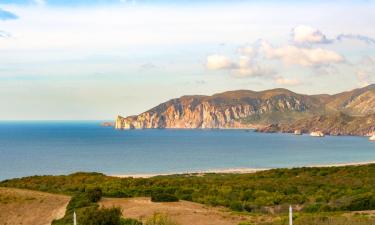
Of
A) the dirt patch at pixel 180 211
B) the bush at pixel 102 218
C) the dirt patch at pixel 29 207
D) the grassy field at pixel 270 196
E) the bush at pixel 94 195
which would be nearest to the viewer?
the bush at pixel 102 218

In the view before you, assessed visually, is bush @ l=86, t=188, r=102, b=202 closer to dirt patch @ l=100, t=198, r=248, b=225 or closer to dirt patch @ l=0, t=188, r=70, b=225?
dirt patch @ l=100, t=198, r=248, b=225

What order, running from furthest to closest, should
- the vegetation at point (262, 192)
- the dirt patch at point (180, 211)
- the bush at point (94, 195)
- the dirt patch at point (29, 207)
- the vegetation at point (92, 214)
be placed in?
the bush at point (94, 195) → the vegetation at point (262, 192) → the dirt patch at point (29, 207) → the dirt patch at point (180, 211) → the vegetation at point (92, 214)

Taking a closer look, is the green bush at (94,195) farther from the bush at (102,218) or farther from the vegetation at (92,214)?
the bush at (102,218)

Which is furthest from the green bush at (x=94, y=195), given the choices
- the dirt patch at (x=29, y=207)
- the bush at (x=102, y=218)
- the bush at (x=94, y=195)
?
the bush at (x=102, y=218)

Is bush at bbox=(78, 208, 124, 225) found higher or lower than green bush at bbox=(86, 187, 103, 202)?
higher

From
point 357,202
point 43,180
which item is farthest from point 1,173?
point 357,202

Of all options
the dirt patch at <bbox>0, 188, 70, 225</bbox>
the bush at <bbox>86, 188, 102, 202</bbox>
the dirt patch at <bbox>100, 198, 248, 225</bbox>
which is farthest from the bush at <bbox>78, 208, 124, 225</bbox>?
the bush at <bbox>86, 188, 102, 202</bbox>

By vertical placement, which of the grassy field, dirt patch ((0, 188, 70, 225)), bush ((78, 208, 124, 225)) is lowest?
dirt patch ((0, 188, 70, 225))
